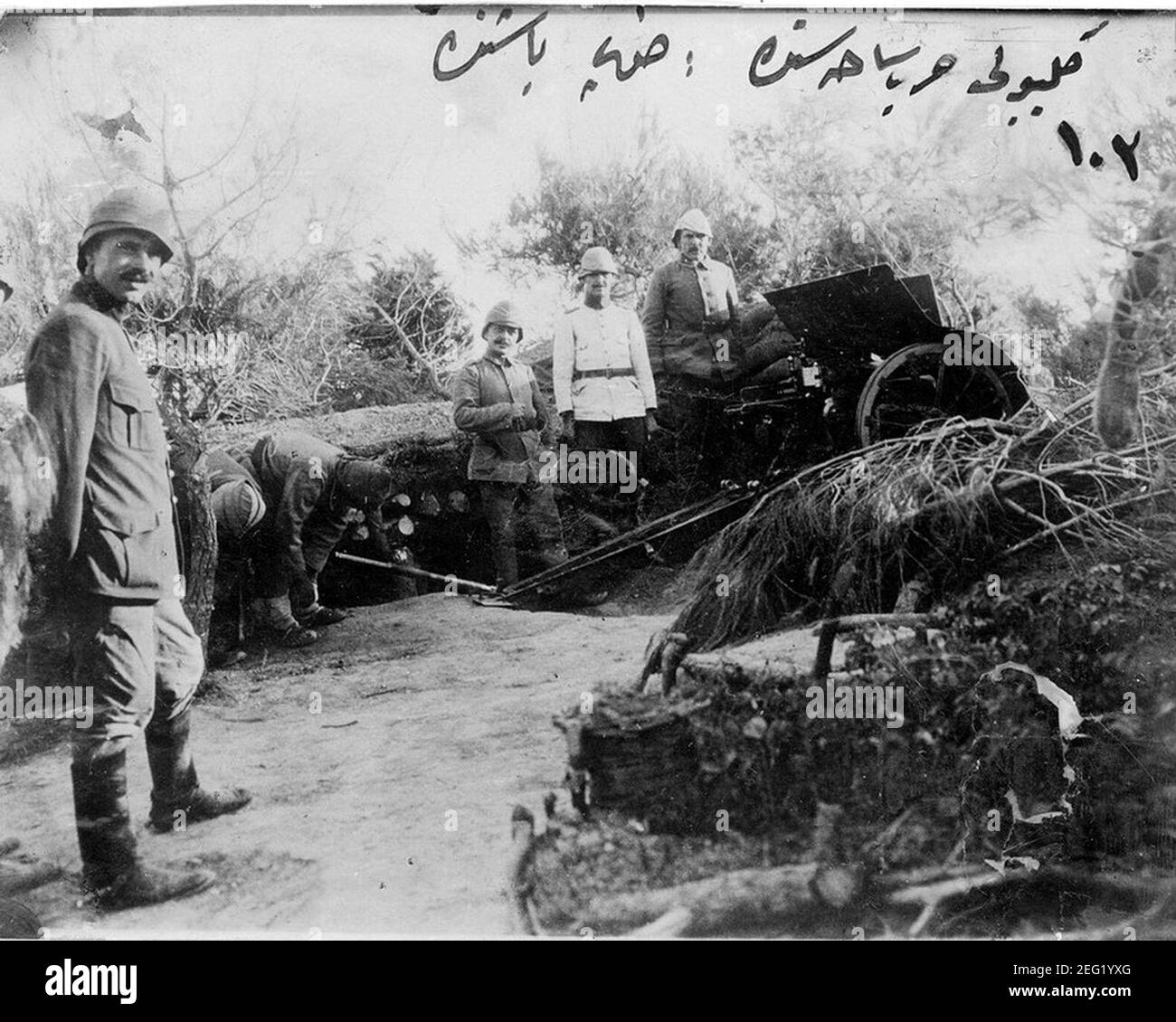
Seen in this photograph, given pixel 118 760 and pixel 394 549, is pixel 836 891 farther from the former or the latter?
pixel 118 760

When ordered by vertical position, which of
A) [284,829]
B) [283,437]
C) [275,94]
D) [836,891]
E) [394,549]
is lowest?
[836,891]

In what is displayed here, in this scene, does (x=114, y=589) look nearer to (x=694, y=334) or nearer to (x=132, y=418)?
(x=132, y=418)

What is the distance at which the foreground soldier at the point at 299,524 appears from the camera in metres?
4.87

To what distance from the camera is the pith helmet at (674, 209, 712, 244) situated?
16.3 feet

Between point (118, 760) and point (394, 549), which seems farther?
point (394, 549)

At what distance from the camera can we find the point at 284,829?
4.67m

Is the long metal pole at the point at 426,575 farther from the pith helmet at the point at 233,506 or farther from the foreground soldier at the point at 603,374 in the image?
the foreground soldier at the point at 603,374

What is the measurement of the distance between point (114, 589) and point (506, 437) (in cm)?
181

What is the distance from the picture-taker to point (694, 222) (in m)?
4.96

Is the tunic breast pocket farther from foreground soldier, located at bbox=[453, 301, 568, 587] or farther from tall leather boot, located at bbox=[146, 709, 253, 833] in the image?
foreground soldier, located at bbox=[453, 301, 568, 587]

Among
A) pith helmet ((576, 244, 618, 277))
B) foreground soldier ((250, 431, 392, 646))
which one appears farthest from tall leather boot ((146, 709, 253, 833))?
pith helmet ((576, 244, 618, 277))

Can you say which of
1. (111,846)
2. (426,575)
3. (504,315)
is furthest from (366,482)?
(111,846)
